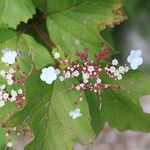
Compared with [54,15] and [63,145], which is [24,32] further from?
[63,145]

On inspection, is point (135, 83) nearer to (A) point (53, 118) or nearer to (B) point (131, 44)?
(A) point (53, 118)

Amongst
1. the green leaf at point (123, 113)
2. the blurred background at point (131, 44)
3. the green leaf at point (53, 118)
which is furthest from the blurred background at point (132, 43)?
the green leaf at point (53, 118)

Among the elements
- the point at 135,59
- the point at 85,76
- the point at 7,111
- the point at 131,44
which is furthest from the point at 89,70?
the point at 131,44

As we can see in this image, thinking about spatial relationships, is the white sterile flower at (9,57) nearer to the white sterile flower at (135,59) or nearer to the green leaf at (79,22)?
the green leaf at (79,22)

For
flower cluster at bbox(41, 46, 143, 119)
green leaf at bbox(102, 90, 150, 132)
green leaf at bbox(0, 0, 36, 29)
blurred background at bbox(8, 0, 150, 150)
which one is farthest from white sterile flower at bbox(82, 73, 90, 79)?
blurred background at bbox(8, 0, 150, 150)

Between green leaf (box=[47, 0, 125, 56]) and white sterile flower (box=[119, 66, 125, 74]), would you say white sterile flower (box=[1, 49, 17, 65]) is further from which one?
white sterile flower (box=[119, 66, 125, 74])

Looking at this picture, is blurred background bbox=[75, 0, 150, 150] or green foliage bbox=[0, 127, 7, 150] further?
blurred background bbox=[75, 0, 150, 150]
